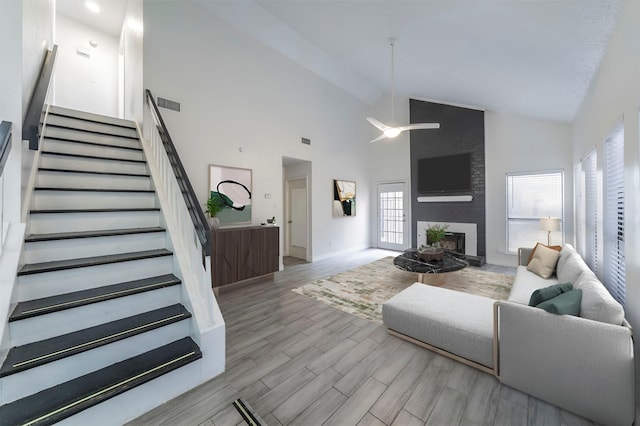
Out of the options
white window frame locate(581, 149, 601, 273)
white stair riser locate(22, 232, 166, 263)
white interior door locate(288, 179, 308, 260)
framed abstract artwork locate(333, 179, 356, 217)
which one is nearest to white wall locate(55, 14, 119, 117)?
white interior door locate(288, 179, 308, 260)

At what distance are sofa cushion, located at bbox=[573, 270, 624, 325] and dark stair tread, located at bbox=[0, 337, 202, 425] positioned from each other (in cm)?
277

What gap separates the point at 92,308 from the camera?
1.80 m

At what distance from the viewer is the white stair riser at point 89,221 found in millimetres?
2127

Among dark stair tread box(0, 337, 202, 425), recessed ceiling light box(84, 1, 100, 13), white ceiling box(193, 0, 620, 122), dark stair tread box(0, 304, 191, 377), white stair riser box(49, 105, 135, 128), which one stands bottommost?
dark stair tread box(0, 337, 202, 425)

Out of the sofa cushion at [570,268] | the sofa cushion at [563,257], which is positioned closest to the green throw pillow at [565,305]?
the sofa cushion at [570,268]

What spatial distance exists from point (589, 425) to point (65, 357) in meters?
3.27

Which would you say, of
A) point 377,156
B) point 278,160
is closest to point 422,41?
point 278,160

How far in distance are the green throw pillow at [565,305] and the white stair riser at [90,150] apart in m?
4.46

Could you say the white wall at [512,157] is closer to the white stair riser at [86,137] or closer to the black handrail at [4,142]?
the white stair riser at [86,137]

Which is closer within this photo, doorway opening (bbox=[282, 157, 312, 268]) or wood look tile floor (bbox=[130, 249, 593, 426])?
wood look tile floor (bbox=[130, 249, 593, 426])

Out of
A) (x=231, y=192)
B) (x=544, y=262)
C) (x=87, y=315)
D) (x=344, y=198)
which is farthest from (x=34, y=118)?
(x=344, y=198)

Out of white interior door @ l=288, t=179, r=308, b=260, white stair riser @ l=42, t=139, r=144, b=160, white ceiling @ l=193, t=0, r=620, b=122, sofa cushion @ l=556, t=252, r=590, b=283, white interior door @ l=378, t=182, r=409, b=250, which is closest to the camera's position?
white ceiling @ l=193, t=0, r=620, b=122

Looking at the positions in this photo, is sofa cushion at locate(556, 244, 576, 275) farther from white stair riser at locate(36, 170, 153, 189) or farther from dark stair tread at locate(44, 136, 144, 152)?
dark stair tread at locate(44, 136, 144, 152)

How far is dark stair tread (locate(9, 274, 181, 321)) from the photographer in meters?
1.59
